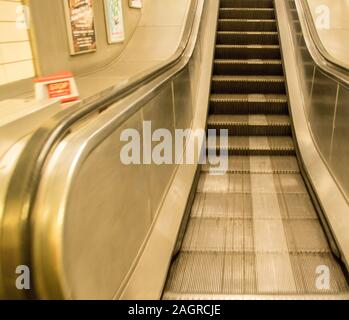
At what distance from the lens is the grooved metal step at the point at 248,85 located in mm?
4305

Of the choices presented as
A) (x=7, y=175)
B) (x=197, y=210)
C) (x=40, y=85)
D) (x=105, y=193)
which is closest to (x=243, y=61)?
(x=197, y=210)

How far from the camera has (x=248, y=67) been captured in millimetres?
4586

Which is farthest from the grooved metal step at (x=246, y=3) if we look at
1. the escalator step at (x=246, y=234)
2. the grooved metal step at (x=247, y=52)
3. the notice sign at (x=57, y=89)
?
the notice sign at (x=57, y=89)

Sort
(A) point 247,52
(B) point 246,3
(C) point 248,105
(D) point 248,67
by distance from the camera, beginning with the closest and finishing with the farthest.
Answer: (C) point 248,105 < (D) point 248,67 < (A) point 247,52 < (B) point 246,3

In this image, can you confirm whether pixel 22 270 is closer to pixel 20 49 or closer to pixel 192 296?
pixel 192 296

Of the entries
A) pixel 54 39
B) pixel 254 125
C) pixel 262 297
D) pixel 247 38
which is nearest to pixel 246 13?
pixel 247 38

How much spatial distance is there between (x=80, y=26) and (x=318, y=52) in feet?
8.60

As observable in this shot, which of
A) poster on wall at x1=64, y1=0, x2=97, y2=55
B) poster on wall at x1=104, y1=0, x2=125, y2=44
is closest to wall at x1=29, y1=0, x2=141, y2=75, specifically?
poster on wall at x1=64, y1=0, x2=97, y2=55

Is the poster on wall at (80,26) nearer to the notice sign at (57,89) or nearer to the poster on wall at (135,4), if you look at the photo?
the poster on wall at (135,4)

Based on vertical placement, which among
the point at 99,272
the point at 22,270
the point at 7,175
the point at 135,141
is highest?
the point at 7,175

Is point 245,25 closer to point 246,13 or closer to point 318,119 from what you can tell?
point 246,13

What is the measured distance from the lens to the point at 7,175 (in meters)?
1.04
